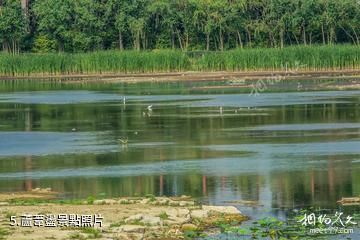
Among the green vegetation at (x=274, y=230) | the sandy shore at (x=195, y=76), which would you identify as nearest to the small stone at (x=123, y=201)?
the green vegetation at (x=274, y=230)

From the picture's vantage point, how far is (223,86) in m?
60.7

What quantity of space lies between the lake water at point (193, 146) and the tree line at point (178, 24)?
28572 mm

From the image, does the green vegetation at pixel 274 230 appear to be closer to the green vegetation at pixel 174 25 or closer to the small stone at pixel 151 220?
the small stone at pixel 151 220

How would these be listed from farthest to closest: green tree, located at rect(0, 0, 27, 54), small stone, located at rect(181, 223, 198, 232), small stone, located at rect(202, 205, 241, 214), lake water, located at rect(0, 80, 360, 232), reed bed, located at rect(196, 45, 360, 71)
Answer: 1. green tree, located at rect(0, 0, 27, 54)
2. reed bed, located at rect(196, 45, 360, 71)
3. lake water, located at rect(0, 80, 360, 232)
4. small stone, located at rect(202, 205, 241, 214)
5. small stone, located at rect(181, 223, 198, 232)

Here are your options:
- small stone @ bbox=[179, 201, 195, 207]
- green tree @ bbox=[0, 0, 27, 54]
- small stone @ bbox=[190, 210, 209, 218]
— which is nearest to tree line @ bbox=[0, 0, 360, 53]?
green tree @ bbox=[0, 0, 27, 54]

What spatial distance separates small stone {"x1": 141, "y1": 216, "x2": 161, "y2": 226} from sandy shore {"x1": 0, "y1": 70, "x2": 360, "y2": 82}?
156 feet

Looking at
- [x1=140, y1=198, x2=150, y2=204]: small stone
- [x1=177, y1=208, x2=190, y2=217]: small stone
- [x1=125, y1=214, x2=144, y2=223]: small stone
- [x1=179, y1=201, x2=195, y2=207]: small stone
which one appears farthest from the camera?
[x1=140, y1=198, x2=150, y2=204]: small stone

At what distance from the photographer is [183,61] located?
7375 cm

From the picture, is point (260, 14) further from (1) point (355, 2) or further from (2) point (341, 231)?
(2) point (341, 231)

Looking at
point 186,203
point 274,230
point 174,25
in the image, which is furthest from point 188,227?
point 174,25

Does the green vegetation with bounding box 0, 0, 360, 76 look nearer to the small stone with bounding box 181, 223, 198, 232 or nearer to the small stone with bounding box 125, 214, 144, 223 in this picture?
the small stone with bounding box 125, 214, 144, 223

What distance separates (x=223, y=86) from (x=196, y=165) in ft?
111

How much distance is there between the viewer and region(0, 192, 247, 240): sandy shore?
17.3 metres

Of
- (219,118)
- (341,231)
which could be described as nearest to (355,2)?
(219,118)
